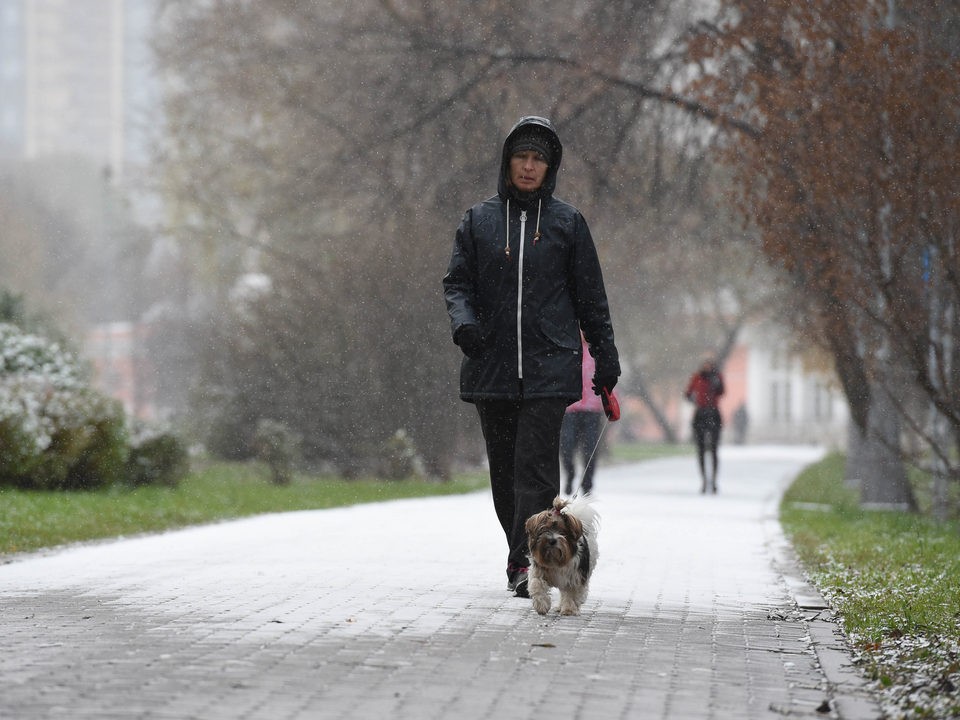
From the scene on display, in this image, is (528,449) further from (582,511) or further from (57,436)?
(57,436)

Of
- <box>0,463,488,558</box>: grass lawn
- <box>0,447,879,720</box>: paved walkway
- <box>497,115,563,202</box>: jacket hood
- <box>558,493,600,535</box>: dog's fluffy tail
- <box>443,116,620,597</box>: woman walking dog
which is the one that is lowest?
<box>0,447,879,720</box>: paved walkway

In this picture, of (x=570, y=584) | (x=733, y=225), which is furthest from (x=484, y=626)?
(x=733, y=225)

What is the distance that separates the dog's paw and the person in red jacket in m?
15.0

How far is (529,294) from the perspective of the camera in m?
8.12

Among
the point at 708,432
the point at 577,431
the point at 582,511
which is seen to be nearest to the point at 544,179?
the point at 582,511

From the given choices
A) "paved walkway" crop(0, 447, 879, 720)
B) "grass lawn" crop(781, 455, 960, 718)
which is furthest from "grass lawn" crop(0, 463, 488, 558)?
"grass lawn" crop(781, 455, 960, 718)

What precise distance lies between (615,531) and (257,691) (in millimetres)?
8874

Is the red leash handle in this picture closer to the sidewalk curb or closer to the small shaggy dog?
the small shaggy dog

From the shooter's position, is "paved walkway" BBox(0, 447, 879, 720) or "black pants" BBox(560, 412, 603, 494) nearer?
"paved walkway" BBox(0, 447, 879, 720)

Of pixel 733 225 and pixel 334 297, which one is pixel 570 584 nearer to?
pixel 334 297

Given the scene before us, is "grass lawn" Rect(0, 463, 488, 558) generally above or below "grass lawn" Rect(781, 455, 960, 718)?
above

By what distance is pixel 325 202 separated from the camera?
22.7 meters

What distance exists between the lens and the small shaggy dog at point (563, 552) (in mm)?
7570

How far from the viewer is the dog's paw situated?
770 centimetres
